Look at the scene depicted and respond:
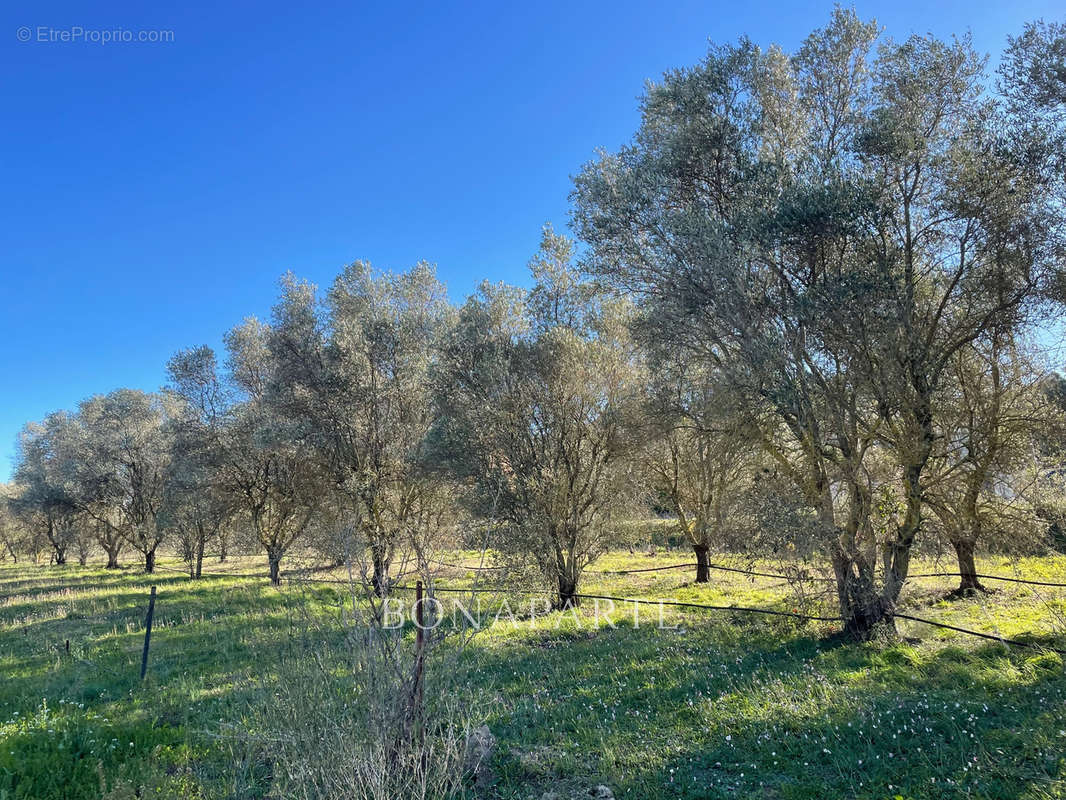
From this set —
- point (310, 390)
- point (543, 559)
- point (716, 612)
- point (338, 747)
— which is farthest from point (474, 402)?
point (338, 747)

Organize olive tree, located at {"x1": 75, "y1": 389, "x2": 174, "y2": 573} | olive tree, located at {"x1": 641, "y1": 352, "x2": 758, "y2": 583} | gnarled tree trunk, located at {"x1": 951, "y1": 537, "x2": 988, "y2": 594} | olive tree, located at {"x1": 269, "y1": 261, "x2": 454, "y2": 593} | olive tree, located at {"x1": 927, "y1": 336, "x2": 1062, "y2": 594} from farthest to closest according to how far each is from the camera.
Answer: olive tree, located at {"x1": 75, "y1": 389, "x2": 174, "y2": 573} → olive tree, located at {"x1": 269, "y1": 261, "x2": 454, "y2": 593} → gnarled tree trunk, located at {"x1": 951, "y1": 537, "x2": 988, "y2": 594} → olive tree, located at {"x1": 927, "y1": 336, "x2": 1062, "y2": 594} → olive tree, located at {"x1": 641, "y1": 352, "x2": 758, "y2": 583}

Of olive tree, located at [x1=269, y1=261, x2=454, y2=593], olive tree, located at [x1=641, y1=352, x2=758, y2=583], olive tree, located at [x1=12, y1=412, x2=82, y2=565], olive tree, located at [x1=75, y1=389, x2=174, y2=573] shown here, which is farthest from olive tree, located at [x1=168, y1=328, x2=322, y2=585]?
olive tree, located at [x1=641, y1=352, x2=758, y2=583]

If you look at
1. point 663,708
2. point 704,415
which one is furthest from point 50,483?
point 663,708

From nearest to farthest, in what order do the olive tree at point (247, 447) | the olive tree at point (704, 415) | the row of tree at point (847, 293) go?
the row of tree at point (847, 293)
the olive tree at point (704, 415)
the olive tree at point (247, 447)

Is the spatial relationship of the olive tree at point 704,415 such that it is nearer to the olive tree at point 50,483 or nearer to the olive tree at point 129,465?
the olive tree at point 129,465

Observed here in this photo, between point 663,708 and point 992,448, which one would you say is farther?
point 992,448

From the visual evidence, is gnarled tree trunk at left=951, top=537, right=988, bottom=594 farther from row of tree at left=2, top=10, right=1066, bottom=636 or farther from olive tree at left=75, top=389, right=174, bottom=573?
olive tree at left=75, top=389, right=174, bottom=573

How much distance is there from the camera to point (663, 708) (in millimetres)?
6766

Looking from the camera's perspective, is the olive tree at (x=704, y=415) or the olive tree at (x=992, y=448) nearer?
the olive tree at (x=704, y=415)

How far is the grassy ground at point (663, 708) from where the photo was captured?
485 centimetres

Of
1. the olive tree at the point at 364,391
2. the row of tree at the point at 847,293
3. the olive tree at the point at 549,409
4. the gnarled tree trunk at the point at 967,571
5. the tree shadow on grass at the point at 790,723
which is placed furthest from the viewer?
the olive tree at the point at 364,391

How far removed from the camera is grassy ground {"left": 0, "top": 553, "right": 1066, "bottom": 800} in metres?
4.85

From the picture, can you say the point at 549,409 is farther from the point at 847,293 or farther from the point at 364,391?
the point at 847,293

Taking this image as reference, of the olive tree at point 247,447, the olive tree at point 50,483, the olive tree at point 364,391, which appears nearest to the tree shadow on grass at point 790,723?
the olive tree at point 364,391
